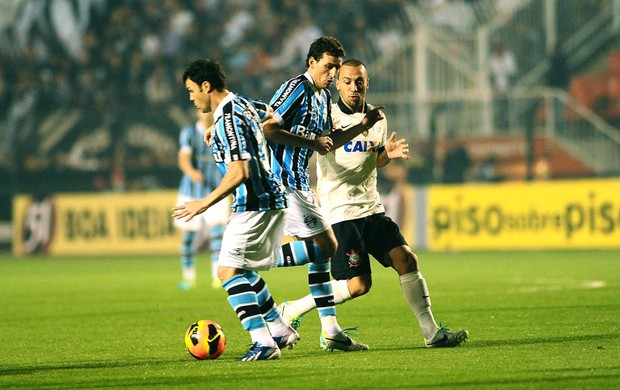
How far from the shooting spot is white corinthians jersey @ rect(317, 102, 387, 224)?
8133 millimetres

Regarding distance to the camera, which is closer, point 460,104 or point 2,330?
point 2,330

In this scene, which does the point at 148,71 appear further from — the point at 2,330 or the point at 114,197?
the point at 2,330

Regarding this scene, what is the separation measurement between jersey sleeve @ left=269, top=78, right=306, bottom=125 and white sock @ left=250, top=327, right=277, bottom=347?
1.35m

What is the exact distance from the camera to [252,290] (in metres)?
7.22

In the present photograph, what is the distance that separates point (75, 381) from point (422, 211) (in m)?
15.7

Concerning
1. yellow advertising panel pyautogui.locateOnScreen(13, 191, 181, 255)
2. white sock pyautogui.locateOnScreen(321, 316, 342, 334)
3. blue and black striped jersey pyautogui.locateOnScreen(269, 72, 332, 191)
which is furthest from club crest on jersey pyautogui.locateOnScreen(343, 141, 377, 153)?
yellow advertising panel pyautogui.locateOnScreen(13, 191, 181, 255)

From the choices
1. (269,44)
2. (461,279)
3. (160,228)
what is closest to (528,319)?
(461,279)

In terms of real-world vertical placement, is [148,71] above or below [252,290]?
above

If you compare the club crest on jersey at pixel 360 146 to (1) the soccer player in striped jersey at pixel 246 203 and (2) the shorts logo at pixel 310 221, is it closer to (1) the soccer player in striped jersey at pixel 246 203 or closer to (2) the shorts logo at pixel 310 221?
(2) the shorts logo at pixel 310 221

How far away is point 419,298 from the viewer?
777 cm

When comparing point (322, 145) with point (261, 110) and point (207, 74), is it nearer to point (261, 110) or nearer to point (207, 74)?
point (261, 110)

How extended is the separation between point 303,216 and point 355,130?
66cm

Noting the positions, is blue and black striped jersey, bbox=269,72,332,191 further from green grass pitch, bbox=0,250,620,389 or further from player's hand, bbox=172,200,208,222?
green grass pitch, bbox=0,250,620,389

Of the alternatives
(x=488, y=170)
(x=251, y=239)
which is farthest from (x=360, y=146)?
(x=488, y=170)
